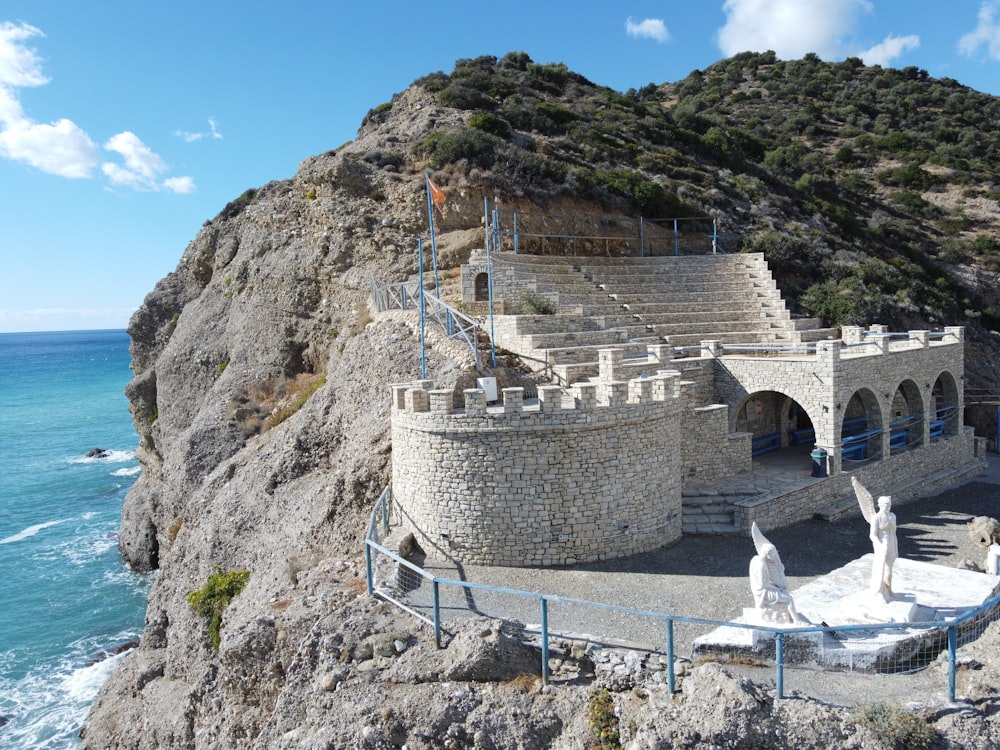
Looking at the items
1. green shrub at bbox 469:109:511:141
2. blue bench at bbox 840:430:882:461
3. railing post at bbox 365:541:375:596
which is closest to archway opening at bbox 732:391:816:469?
blue bench at bbox 840:430:882:461

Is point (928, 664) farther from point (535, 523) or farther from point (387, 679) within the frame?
point (387, 679)

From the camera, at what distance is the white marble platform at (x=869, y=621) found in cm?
810

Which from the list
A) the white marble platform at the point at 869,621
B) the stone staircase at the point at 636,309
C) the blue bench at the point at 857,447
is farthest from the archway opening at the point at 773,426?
the white marble platform at the point at 869,621

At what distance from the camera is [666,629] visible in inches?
346

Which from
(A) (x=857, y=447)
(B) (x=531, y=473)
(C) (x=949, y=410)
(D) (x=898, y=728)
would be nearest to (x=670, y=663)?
(D) (x=898, y=728)

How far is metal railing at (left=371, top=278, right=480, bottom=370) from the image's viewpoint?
52.6 feet

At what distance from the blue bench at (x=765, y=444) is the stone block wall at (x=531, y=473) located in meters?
6.96

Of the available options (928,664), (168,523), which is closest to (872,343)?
(928,664)

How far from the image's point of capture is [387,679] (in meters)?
8.95

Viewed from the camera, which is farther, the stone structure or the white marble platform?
the stone structure

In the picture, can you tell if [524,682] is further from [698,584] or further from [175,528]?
[175,528]

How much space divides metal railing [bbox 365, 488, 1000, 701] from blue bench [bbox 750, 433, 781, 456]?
882 centimetres

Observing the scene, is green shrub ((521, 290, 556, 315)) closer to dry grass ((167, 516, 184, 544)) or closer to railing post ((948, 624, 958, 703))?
railing post ((948, 624, 958, 703))

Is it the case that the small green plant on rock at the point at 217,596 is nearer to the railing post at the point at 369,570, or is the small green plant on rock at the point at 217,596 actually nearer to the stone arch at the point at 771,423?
the railing post at the point at 369,570
